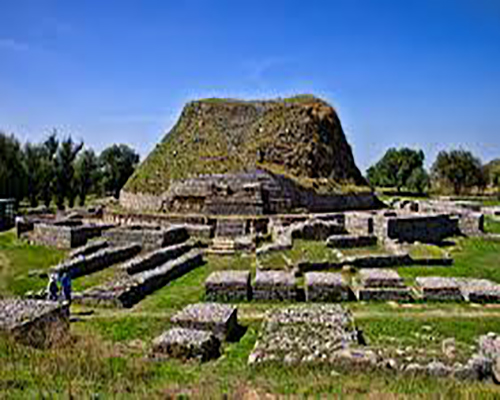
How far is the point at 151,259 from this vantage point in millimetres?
17422

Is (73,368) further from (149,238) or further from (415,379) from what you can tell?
(149,238)

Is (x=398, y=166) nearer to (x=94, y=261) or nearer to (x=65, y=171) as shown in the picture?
(x=65, y=171)

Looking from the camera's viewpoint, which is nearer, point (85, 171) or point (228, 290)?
point (228, 290)

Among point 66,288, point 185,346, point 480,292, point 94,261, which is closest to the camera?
point 185,346

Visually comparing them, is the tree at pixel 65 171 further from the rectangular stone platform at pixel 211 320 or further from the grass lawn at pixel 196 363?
the rectangular stone platform at pixel 211 320

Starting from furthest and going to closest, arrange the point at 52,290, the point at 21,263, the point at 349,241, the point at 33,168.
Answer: the point at 33,168 < the point at 349,241 < the point at 21,263 < the point at 52,290

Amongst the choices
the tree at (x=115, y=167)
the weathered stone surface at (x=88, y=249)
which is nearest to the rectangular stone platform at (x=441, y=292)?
the weathered stone surface at (x=88, y=249)

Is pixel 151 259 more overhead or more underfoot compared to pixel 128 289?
more overhead

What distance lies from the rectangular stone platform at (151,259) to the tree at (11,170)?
28.9 metres

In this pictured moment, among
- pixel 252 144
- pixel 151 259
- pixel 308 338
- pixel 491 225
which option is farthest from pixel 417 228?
pixel 308 338

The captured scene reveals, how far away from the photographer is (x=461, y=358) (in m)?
7.66

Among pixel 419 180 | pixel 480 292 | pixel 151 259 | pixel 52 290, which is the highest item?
pixel 419 180

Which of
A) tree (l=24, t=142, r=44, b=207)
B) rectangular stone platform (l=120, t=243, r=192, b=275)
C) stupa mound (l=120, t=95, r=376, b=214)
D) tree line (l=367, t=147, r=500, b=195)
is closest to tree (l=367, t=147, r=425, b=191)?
tree line (l=367, t=147, r=500, b=195)

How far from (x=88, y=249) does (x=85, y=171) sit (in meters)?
34.8
